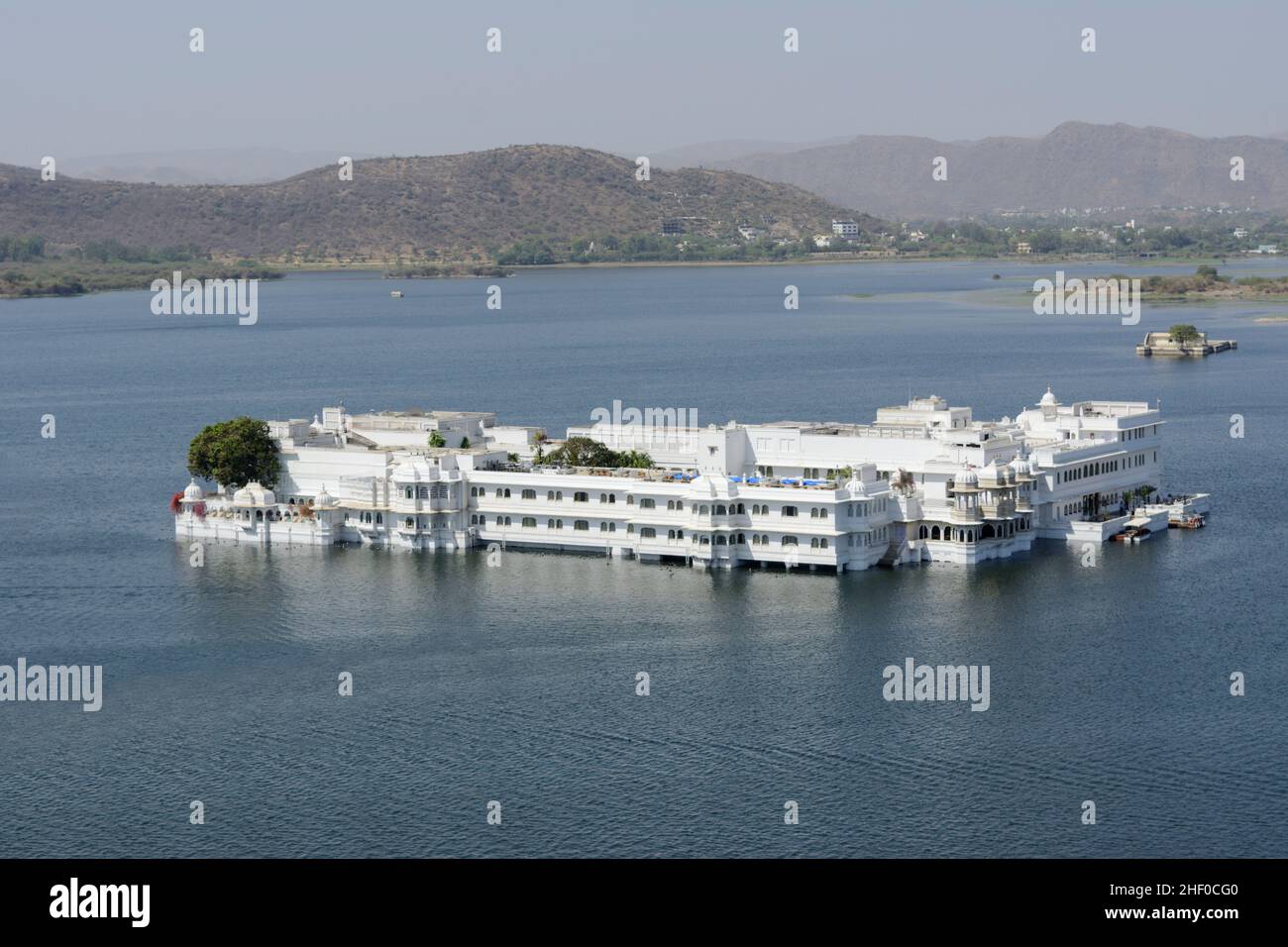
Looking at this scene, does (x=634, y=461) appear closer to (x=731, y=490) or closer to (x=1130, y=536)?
(x=731, y=490)

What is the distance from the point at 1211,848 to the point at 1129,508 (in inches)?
1125

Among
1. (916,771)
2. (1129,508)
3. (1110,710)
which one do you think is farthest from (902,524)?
(916,771)

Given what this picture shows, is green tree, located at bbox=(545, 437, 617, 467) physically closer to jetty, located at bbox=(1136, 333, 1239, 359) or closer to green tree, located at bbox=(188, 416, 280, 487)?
green tree, located at bbox=(188, 416, 280, 487)

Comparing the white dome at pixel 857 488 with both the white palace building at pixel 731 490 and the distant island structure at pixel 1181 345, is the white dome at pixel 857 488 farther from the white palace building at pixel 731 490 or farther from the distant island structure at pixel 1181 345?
the distant island structure at pixel 1181 345

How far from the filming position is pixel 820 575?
1864 inches

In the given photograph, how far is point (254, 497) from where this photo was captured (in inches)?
2116

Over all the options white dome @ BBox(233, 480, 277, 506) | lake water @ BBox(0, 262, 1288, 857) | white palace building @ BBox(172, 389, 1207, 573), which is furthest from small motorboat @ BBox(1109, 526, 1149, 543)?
white dome @ BBox(233, 480, 277, 506)

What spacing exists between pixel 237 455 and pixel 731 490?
50.2 feet

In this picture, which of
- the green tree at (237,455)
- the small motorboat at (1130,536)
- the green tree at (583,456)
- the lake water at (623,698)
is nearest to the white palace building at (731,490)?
the small motorboat at (1130,536)

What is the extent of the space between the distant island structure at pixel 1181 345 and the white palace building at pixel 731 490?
6240cm

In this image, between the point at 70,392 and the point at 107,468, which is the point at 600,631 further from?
the point at 70,392

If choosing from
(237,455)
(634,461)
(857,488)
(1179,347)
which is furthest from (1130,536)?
(1179,347)

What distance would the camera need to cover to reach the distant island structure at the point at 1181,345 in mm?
118062

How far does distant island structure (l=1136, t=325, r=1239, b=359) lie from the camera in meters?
118
